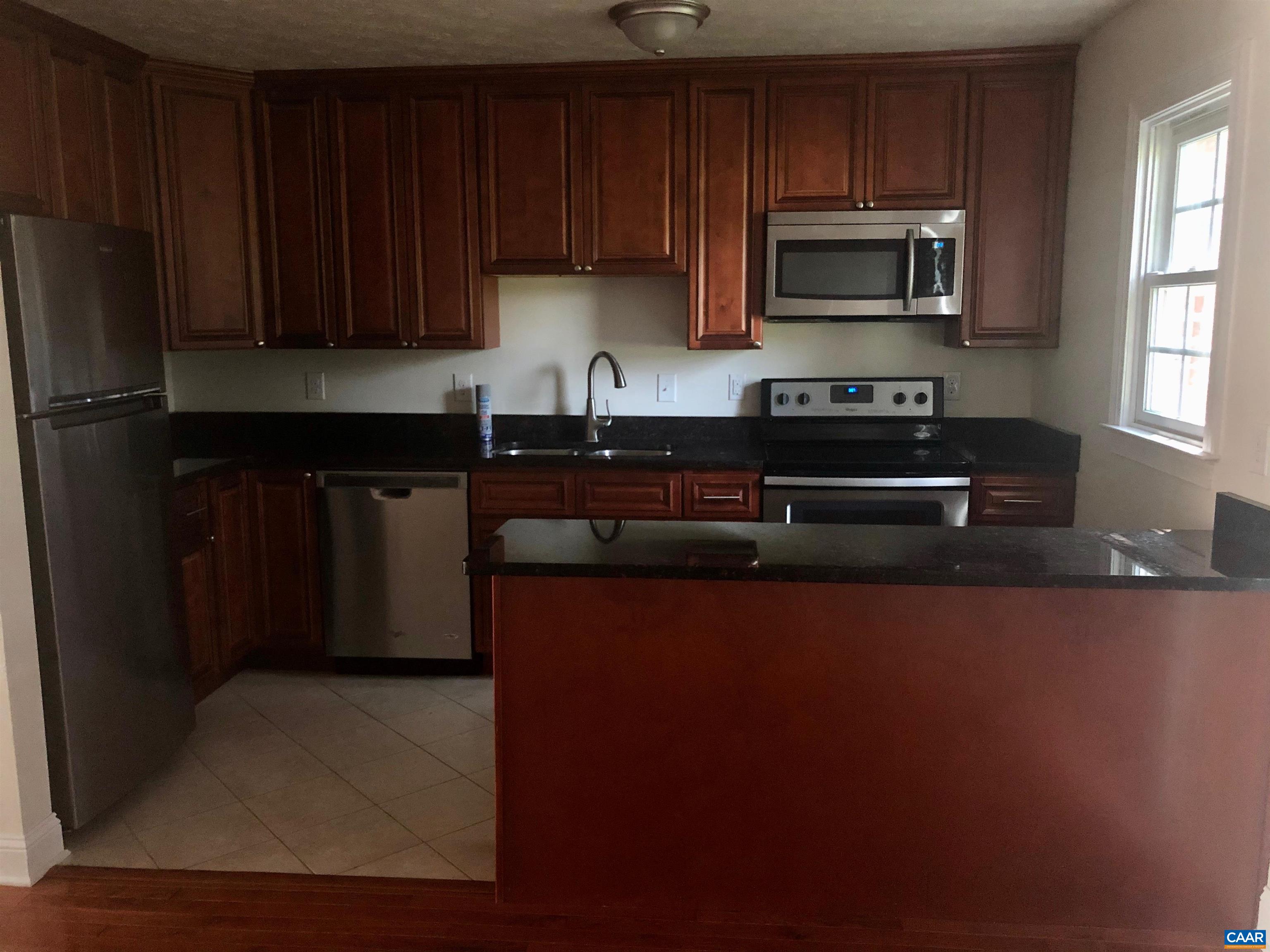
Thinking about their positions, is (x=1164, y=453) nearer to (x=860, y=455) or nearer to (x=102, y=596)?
(x=860, y=455)

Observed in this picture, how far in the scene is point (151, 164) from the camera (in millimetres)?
3605

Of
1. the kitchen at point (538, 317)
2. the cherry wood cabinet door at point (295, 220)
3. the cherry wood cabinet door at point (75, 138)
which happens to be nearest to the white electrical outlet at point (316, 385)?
the kitchen at point (538, 317)

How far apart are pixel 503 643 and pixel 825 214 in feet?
7.54

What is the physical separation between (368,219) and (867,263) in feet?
6.32

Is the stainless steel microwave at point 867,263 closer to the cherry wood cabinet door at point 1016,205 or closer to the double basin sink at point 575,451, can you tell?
the cherry wood cabinet door at point 1016,205

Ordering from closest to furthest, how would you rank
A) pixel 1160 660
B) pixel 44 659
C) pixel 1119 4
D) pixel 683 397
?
pixel 1160 660 < pixel 44 659 < pixel 1119 4 < pixel 683 397

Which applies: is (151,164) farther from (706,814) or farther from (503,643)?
(706,814)

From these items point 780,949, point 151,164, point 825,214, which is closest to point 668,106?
point 825,214

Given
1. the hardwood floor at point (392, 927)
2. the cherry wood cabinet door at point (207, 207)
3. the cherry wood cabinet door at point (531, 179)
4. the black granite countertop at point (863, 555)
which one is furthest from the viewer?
the cherry wood cabinet door at point (531, 179)

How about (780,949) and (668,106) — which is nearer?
(780,949)

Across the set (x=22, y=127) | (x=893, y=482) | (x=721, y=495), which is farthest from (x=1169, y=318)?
(x=22, y=127)

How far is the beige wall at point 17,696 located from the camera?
7.86 feet

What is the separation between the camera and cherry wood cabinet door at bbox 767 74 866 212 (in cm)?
368

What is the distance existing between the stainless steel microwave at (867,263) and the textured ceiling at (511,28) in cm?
60
